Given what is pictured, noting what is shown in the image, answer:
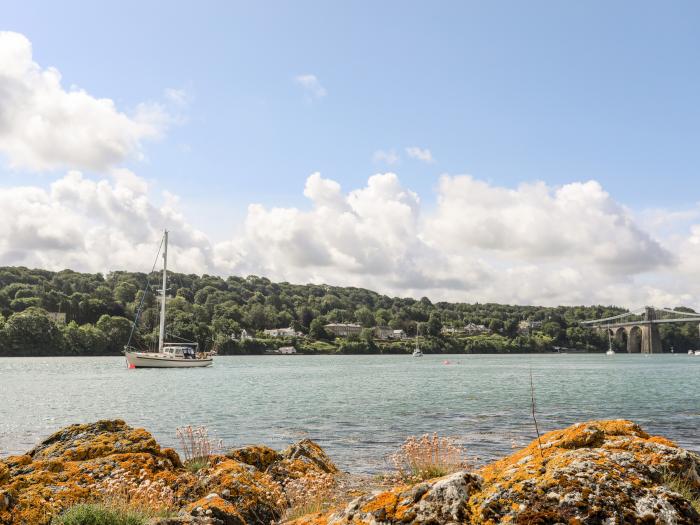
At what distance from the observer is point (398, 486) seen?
886cm

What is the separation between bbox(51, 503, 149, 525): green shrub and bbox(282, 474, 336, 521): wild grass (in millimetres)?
2595

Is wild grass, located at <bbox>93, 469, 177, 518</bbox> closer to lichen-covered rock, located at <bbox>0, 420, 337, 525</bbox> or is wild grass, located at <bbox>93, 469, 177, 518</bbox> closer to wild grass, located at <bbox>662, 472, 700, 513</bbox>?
lichen-covered rock, located at <bbox>0, 420, 337, 525</bbox>

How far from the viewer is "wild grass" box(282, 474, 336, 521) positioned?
32.0 ft

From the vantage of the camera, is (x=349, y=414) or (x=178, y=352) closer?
(x=349, y=414)

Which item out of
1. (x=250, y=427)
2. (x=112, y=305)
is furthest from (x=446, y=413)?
(x=112, y=305)

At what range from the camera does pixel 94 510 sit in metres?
7.54

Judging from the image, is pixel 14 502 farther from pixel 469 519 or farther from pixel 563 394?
pixel 563 394

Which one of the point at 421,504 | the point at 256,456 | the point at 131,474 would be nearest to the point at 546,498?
the point at 421,504

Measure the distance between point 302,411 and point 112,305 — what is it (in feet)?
599

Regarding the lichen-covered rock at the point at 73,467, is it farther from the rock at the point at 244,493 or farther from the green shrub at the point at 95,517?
the rock at the point at 244,493

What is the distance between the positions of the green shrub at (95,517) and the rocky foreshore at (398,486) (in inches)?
17.1

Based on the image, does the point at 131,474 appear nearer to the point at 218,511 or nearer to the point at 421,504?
the point at 218,511

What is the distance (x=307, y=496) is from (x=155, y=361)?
91313mm

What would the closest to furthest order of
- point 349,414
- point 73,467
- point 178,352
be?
point 73,467
point 349,414
point 178,352
